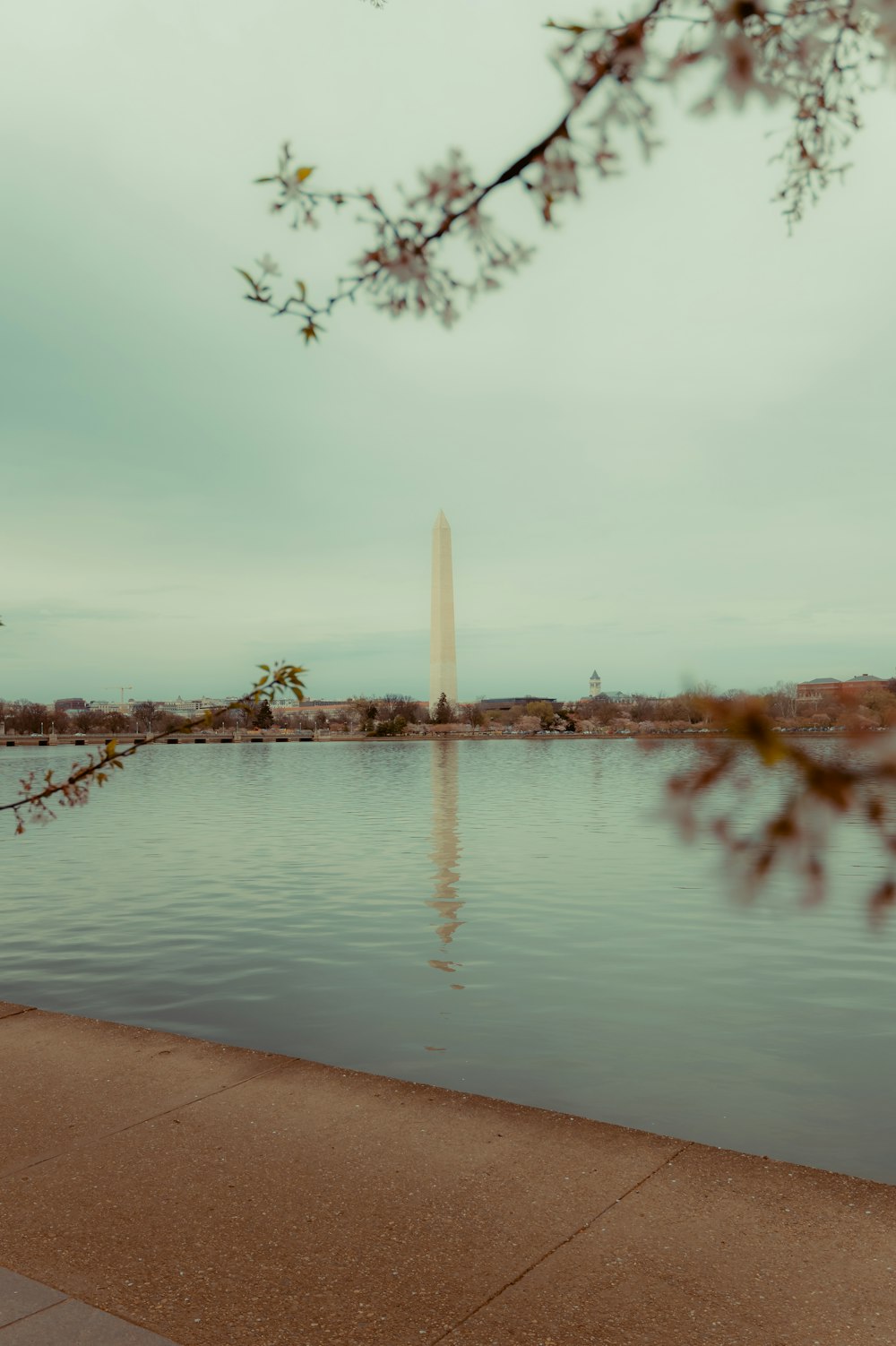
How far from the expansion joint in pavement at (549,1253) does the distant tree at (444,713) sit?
152m

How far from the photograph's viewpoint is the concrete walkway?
445cm

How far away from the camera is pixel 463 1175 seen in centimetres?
586

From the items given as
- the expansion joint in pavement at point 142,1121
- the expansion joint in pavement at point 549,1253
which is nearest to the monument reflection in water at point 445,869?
the expansion joint in pavement at point 142,1121

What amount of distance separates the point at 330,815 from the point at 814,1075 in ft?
111

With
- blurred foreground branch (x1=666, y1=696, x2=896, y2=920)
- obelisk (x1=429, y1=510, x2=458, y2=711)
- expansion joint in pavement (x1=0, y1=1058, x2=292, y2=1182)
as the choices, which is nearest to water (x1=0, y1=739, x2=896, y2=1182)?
blurred foreground branch (x1=666, y1=696, x2=896, y2=920)

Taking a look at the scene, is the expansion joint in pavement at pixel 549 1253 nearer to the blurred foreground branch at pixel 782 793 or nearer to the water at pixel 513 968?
the water at pixel 513 968

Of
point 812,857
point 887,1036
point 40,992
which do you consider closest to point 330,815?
point 40,992

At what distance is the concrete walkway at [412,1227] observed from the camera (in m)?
4.45

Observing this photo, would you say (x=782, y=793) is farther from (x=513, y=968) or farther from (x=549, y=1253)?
(x=513, y=968)

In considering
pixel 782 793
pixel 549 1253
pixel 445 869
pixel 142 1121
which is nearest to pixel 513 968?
pixel 142 1121

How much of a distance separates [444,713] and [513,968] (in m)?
159

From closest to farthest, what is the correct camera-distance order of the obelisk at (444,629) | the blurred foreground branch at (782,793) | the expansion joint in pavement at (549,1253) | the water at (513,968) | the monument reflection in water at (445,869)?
the blurred foreground branch at (782,793), the expansion joint in pavement at (549,1253), the water at (513,968), the monument reflection in water at (445,869), the obelisk at (444,629)

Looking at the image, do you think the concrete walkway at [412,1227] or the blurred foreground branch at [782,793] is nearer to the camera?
the blurred foreground branch at [782,793]

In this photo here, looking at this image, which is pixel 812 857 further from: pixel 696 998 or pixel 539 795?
pixel 539 795
